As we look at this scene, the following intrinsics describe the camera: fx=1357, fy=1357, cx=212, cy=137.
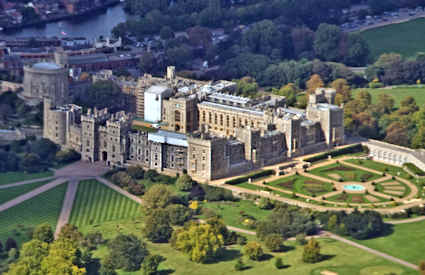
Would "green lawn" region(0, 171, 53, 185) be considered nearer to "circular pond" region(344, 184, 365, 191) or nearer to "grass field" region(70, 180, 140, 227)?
"grass field" region(70, 180, 140, 227)

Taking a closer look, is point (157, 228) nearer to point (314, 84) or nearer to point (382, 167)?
point (382, 167)

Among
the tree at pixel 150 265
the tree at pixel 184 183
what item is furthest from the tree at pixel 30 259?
the tree at pixel 184 183

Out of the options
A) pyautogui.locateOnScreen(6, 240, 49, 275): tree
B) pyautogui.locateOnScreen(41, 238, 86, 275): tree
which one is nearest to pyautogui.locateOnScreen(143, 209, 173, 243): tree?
pyautogui.locateOnScreen(41, 238, 86, 275): tree

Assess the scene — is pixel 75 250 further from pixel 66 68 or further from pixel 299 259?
pixel 66 68

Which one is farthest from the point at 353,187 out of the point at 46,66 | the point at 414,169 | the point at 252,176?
the point at 46,66

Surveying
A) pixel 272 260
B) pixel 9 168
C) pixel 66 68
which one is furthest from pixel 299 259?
pixel 66 68
